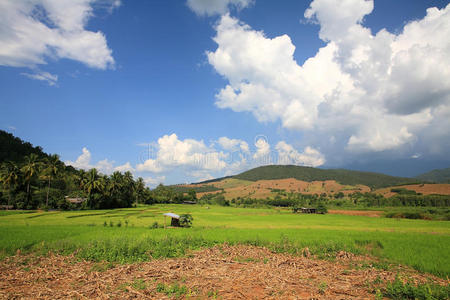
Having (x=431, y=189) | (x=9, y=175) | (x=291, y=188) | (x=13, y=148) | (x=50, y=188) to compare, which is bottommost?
(x=291, y=188)

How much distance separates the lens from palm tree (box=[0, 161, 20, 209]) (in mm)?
56097

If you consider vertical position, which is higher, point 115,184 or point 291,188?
point 115,184

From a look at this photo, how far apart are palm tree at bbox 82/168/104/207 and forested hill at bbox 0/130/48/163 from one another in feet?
98.4

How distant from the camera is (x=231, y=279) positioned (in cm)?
898

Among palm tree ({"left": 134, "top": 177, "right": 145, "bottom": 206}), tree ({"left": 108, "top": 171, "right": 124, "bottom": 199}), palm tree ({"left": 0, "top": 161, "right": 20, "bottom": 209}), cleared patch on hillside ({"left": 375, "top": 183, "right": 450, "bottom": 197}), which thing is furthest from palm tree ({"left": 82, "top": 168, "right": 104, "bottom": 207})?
cleared patch on hillside ({"left": 375, "top": 183, "right": 450, "bottom": 197})

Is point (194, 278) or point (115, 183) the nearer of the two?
point (194, 278)

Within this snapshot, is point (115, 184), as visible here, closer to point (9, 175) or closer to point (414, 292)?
point (9, 175)

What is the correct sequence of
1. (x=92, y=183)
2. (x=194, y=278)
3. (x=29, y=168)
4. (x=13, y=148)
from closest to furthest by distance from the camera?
1. (x=194, y=278)
2. (x=29, y=168)
3. (x=92, y=183)
4. (x=13, y=148)

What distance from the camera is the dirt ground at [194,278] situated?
783 centimetres

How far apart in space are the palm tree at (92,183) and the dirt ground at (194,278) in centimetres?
5943

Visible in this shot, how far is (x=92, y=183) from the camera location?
216 feet

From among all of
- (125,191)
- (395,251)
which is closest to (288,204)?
(125,191)

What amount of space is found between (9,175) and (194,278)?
232 feet

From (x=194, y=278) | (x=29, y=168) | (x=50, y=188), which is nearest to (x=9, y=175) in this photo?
(x=29, y=168)
